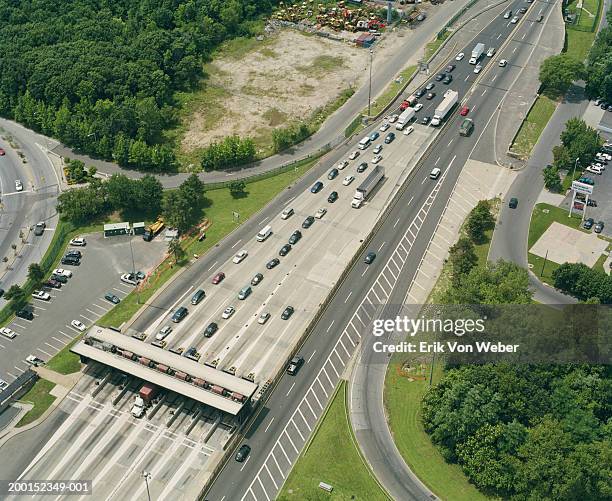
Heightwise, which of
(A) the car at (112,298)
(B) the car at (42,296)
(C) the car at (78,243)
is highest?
(C) the car at (78,243)

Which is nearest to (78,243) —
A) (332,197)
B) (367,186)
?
(332,197)

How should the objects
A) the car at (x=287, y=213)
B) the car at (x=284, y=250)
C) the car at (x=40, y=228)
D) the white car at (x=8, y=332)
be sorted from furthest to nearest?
the car at (x=40, y=228), the car at (x=287, y=213), the car at (x=284, y=250), the white car at (x=8, y=332)

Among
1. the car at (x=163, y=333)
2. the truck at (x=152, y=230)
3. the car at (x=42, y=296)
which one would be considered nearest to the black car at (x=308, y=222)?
the truck at (x=152, y=230)

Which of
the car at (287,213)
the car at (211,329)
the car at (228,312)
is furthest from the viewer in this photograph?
the car at (287,213)

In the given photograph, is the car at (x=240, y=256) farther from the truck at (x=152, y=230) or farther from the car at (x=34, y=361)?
the car at (x=34, y=361)

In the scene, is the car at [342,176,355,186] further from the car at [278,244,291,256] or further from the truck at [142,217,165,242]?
the truck at [142,217,165,242]

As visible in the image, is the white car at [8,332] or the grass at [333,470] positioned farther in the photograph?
the white car at [8,332]
